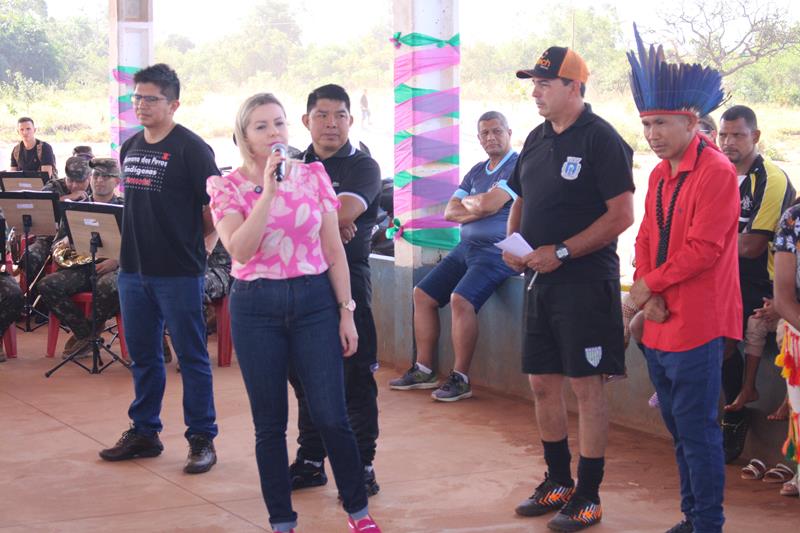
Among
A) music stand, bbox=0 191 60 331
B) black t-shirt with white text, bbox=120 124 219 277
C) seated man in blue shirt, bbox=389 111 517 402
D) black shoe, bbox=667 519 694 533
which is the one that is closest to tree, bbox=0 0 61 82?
music stand, bbox=0 191 60 331

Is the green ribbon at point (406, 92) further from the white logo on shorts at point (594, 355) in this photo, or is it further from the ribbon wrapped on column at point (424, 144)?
the white logo on shorts at point (594, 355)

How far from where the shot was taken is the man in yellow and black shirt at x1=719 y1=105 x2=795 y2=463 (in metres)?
5.43

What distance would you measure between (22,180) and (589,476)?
8.48 meters

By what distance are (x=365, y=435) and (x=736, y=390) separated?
1.90m

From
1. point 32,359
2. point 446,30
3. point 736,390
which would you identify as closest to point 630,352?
point 736,390

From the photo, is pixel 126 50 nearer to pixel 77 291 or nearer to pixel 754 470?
pixel 77 291

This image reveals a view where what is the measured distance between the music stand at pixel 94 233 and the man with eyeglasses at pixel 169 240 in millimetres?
1914

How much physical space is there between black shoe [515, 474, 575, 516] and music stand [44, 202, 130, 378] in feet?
12.3

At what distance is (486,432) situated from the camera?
248 inches

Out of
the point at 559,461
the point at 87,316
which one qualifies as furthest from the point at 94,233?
the point at 559,461

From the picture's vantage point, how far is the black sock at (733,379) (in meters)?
5.49

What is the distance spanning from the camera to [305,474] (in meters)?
5.14

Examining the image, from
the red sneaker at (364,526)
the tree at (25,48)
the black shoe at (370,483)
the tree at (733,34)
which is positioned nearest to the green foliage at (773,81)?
the tree at (733,34)

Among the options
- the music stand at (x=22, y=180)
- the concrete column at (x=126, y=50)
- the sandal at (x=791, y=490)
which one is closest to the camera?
the sandal at (x=791, y=490)
